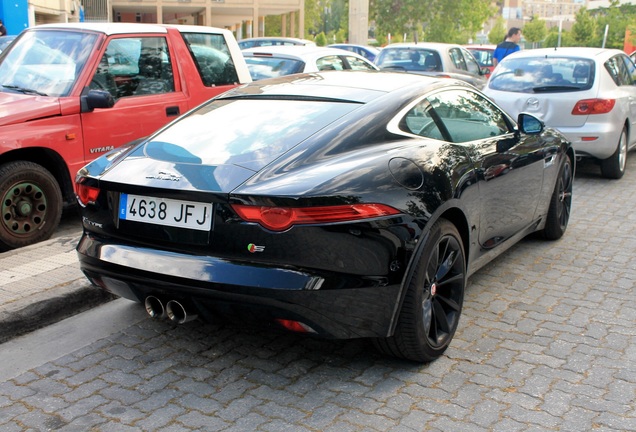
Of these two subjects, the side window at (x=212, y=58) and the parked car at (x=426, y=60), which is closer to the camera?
the side window at (x=212, y=58)

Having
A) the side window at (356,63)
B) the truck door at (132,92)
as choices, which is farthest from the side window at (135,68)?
the side window at (356,63)

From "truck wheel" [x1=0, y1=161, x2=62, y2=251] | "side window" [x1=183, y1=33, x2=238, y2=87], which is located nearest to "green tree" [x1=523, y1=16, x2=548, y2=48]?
"side window" [x1=183, y1=33, x2=238, y2=87]

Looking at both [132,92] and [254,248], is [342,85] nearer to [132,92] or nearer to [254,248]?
[254,248]

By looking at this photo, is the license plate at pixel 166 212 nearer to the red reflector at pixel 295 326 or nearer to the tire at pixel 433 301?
the red reflector at pixel 295 326

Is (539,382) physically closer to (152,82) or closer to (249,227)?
(249,227)

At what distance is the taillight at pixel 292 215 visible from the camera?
3418 mm

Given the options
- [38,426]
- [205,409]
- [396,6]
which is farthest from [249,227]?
[396,6]

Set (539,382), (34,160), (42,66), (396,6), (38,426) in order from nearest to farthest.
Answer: (38,426), (539,382), (34,160), (42,66), (396,6)

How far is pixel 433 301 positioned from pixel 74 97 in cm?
378

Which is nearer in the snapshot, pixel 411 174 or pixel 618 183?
pixel 411 174

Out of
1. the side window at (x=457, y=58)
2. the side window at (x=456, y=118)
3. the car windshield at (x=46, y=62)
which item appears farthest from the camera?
the side window at (x=457, y=58)

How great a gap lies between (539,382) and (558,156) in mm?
2790

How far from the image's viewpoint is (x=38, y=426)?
3.40 m

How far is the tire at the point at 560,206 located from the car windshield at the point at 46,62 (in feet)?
13.7
